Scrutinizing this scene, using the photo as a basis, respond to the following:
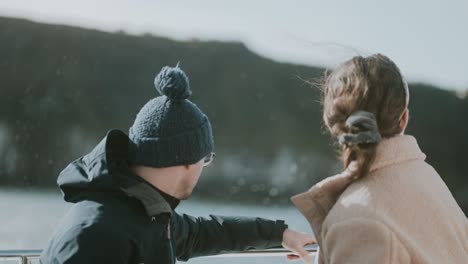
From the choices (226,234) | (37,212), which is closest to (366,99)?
(226,234)

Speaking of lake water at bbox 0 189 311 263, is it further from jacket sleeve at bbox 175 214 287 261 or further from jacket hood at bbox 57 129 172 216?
jacket hood at bbox 57 129 172 216

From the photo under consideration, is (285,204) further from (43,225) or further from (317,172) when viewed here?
(43,225)

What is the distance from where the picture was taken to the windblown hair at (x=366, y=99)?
1.15 metres

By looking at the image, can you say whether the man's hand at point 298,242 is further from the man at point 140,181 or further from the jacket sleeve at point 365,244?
the jacket sleeve at point 365,244

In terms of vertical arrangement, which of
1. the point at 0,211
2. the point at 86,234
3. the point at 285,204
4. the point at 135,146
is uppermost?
→ the point at 135,146

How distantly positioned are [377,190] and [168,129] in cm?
43

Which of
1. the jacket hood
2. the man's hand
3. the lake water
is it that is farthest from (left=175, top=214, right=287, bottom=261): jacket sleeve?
the lake water

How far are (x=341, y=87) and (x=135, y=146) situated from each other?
0.44 meters

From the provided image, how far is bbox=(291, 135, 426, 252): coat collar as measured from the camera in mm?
1171

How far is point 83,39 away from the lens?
17.1 m

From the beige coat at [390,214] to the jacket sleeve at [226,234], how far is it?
40 cm

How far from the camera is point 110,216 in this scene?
4.13ft

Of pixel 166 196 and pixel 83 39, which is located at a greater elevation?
pixel 166 196

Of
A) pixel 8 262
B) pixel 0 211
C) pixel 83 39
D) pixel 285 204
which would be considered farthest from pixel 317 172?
pixel 8 262
